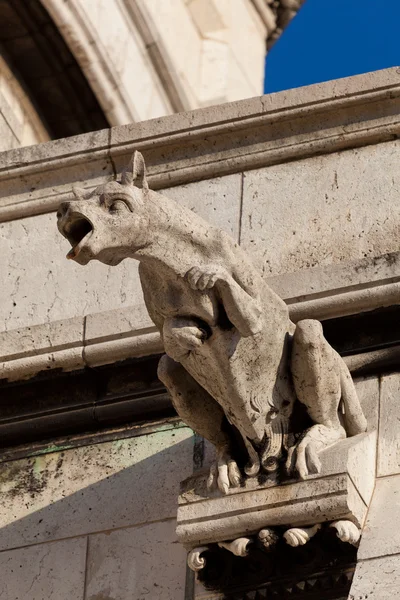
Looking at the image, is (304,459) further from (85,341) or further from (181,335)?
(85,341)

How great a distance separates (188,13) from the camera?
16109 mm

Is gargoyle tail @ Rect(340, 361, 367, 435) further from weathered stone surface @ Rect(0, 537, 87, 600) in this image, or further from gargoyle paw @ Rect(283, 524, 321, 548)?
weathered stone surface @ Rect(0, 537, 87, 600)

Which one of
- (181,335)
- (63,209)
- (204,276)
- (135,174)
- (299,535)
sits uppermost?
(63,209)

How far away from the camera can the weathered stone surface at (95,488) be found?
24.6 ft

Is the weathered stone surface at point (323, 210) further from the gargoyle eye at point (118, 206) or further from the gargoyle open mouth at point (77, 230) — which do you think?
the gargoyle open mouth at point (77, 230)

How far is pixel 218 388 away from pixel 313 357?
1.19ft

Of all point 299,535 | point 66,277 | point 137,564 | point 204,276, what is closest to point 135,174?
point 204,276

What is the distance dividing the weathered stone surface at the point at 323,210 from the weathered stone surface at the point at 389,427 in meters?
0.66

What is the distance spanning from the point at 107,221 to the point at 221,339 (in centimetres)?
61

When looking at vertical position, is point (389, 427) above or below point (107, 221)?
below

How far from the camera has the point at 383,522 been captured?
22.5 feet

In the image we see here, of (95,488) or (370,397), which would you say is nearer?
(370,397)

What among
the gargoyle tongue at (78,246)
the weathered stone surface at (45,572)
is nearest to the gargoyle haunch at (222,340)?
the gargoyle tongue at (78,246)

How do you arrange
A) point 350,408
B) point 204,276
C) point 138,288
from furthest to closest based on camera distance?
point 138,288, point 350,408, point 204,276
